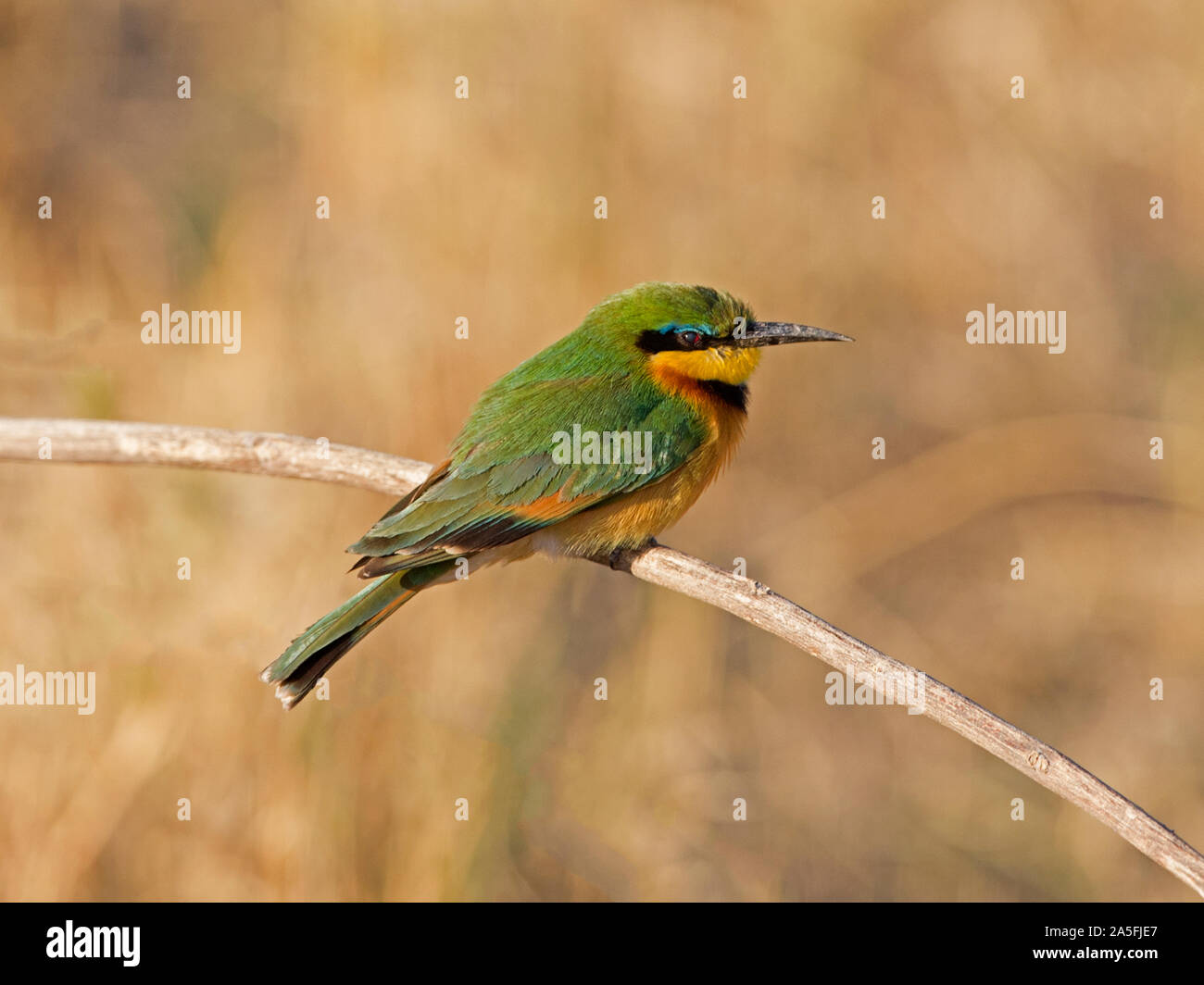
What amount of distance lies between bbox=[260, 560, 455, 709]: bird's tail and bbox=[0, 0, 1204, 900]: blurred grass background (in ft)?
1.70

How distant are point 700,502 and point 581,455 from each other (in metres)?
1.56

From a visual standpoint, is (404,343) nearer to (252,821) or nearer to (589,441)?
(589,441)

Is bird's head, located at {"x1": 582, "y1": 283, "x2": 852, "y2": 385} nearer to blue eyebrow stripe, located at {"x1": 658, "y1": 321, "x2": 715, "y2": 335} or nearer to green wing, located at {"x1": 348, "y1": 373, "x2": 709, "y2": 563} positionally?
blue eyebrow stripe, located at {"x1": 658, "y1": 321, "x2": 715, "y2": 335}

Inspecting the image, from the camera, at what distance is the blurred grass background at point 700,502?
12.1 ft

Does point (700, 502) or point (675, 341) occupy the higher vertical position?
point (675, 341)

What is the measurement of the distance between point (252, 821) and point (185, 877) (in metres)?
0.24

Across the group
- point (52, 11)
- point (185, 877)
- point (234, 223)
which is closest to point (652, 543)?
point (185, 877)

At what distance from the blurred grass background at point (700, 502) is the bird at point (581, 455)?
637 mm

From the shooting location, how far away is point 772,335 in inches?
141

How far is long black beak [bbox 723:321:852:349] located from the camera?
11.8 feet
